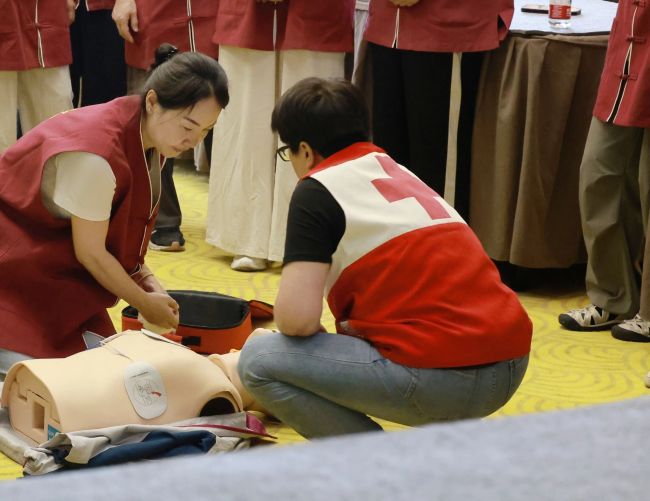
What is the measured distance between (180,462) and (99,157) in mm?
1798

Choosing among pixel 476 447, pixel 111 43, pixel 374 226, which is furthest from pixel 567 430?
pixel 111 43

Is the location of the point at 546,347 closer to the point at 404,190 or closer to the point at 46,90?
the point at 404,190

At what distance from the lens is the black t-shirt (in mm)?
1709

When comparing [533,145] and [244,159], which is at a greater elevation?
[533,145]

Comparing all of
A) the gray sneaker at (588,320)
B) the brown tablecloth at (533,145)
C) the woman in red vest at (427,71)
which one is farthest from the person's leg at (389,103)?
the gray sneaker at (588,320)

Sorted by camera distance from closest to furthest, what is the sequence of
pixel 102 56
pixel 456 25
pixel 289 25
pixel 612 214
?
pixel 612 214
pixel 456 25
pixel 289 25
pixel 102 56

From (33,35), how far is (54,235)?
134cm

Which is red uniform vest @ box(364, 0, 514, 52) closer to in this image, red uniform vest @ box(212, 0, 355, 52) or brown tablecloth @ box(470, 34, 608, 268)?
brown tablecloth @ box(470, 34, 608, 268)

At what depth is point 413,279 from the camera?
1724 millimetres

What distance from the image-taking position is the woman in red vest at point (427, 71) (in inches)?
117

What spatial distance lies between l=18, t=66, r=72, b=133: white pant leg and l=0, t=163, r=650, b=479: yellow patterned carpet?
0.56 meters

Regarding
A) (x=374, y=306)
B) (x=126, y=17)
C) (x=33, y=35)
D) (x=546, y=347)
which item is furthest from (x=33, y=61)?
(x=374, y=306)

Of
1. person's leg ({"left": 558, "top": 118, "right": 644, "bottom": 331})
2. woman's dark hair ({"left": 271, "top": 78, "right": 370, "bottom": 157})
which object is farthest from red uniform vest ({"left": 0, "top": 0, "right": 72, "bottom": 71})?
woman's dark hair ({"left": 271, "top": 78, "right": 370, "bottom": 157})

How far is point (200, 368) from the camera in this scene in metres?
2.08
